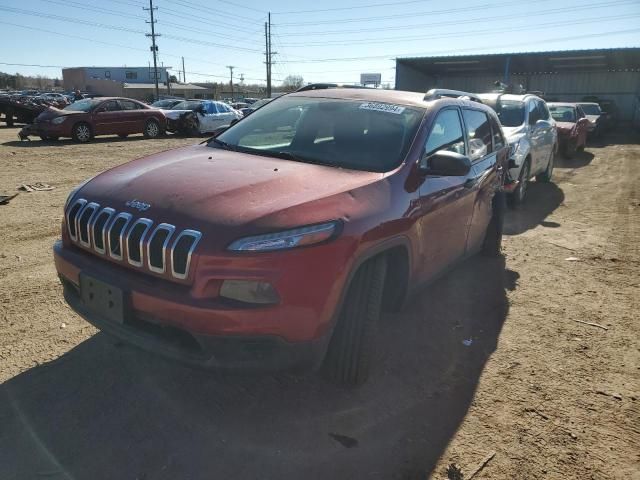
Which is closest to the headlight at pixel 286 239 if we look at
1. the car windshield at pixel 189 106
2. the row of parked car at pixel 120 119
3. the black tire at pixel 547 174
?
the black tire at pixel 547 174

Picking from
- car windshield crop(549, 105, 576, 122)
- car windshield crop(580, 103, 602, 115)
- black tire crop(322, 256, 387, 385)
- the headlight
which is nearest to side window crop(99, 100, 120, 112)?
car windshield crop(549, 105, 576, 122)

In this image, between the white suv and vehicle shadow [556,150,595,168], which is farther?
vehicle shadow [556,150,595,168]

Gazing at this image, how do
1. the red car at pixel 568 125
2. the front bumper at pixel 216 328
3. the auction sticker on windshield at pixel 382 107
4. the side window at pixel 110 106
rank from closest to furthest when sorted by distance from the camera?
1. the front bumper at pixel 216 328
2. the auction sticker on windshield at pixel 382 107
3. the red car at pixel 568 125
4. the side window at pixel 110 106

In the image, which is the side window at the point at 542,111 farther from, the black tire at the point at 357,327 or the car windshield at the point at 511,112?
the black tire at the point at 357,327

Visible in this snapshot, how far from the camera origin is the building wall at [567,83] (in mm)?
31703

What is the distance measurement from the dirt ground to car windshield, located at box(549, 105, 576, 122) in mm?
10615

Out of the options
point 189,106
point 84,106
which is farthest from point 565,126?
point 189,106

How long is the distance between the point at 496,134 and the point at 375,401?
10.7ft

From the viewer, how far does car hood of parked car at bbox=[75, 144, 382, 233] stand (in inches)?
92.2

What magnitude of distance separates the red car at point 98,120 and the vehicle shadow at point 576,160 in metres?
13.8

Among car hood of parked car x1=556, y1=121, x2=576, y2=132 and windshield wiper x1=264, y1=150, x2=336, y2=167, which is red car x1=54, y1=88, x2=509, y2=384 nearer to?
windshield wiper x1=264, y1=150, x2=336, y2=167

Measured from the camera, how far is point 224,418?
2605 mm

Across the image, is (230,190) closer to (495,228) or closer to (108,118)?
(495,228)

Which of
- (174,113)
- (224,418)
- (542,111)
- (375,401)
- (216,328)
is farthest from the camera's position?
(174,113)
